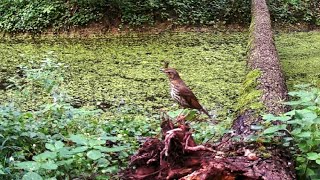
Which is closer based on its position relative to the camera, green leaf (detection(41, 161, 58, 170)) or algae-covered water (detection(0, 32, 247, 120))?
green leaf (detection(41, 161, 58, 170))

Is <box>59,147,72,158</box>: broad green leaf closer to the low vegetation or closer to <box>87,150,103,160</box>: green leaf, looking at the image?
the low vegetation

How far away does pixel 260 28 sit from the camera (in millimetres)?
6875

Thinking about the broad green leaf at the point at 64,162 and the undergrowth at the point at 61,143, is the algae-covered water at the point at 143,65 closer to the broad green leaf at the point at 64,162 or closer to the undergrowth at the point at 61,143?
the undergrowth at the point at 61,143

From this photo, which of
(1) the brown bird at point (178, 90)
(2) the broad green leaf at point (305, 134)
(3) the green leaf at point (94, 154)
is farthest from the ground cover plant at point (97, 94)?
(2) the broad green leaf at point (305, 134)

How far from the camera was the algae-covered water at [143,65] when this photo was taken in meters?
5.46

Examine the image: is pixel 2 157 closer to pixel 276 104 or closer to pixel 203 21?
pixel 276 104

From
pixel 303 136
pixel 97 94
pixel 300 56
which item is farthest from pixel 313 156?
pixel 300 56

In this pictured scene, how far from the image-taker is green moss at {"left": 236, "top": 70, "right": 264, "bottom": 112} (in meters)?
3.41

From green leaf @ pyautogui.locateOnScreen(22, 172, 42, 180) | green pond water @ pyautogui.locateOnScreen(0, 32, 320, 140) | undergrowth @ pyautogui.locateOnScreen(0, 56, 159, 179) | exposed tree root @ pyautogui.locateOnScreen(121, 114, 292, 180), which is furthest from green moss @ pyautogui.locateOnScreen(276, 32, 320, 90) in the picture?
green leaf @ pyautogui.locateOnScreen(22, 172, 42, 180)

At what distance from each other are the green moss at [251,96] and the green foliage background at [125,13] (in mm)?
5162

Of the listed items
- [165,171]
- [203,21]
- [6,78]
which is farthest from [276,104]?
[203,21]

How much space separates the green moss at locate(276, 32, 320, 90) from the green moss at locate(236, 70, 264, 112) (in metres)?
1.27

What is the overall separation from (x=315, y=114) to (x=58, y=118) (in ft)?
6.79

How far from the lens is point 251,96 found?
3.79 meters
